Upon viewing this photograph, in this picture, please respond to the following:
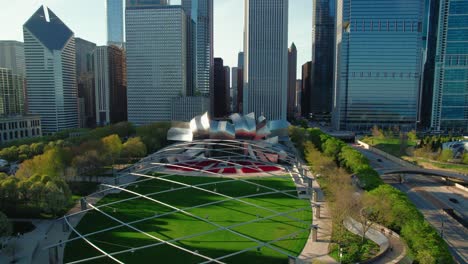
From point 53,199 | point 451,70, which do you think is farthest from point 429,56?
point 53,199

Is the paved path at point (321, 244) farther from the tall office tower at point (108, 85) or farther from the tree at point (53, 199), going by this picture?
the tall office tower at point (108, 85)

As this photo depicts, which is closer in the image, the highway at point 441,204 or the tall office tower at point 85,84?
the highway at point 441,204

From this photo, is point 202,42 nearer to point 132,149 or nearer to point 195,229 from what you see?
point 132,149

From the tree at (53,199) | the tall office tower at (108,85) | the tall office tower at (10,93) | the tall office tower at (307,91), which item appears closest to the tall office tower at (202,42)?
the tall office tower at (108,85)

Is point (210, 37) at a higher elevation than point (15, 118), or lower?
higher

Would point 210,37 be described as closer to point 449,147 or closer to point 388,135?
point 388,135

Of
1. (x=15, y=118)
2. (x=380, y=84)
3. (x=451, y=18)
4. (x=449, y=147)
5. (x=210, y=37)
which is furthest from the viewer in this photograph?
(x=210, y=37)

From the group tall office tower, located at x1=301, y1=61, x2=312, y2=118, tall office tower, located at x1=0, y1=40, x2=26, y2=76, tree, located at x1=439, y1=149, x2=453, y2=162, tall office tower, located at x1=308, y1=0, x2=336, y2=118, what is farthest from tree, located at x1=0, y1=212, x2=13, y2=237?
tall office tower, located at x1=301, y1=61, x2=312, y2=118

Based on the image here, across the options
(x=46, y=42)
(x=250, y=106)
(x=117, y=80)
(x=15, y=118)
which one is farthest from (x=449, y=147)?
(x=117, y=80)

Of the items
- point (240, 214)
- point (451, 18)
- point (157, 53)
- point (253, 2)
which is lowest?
point (240, 214)
